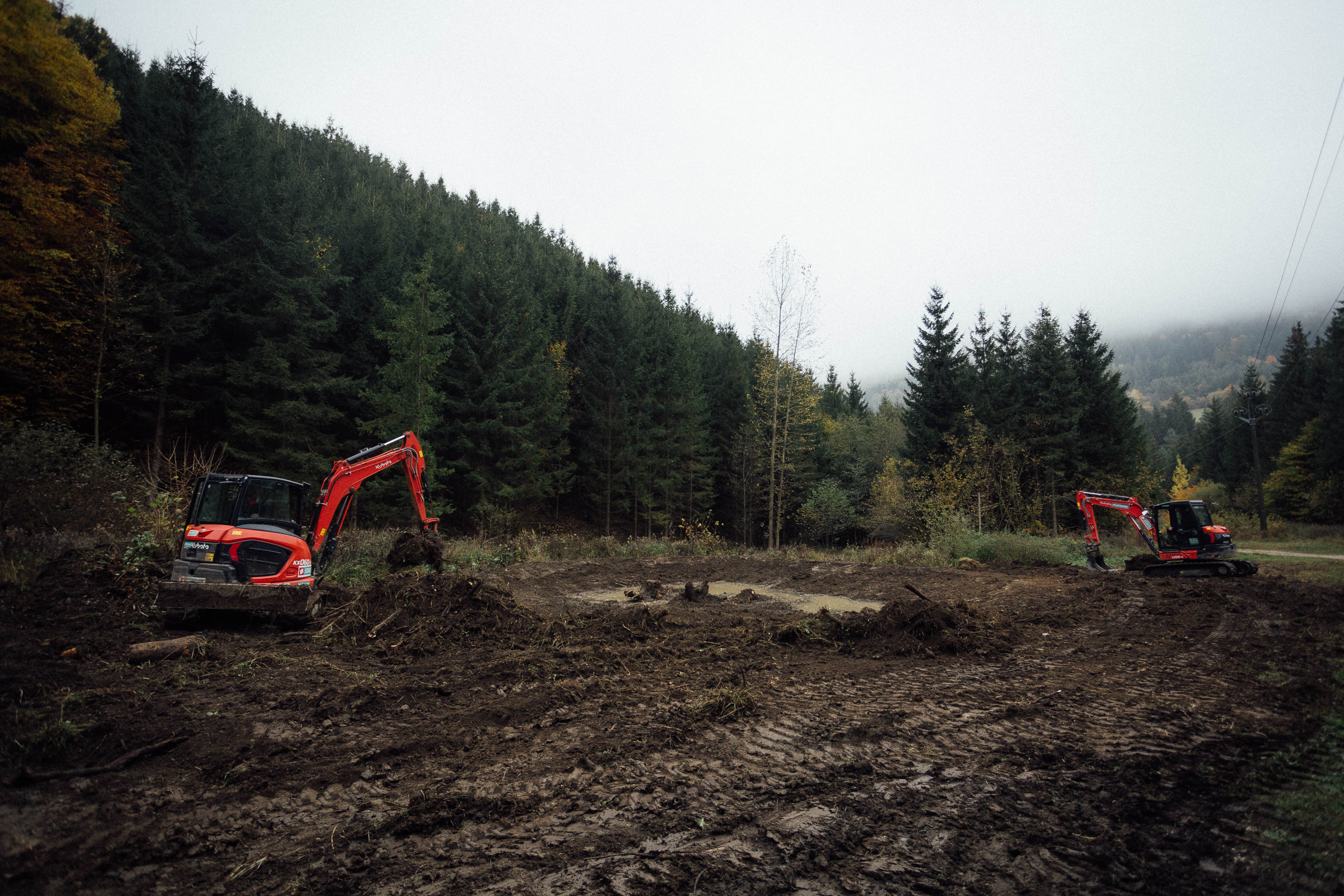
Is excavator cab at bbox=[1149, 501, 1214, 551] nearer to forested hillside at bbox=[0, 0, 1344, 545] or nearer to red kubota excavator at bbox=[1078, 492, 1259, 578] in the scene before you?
red kubota excavator at bbox=[1078, 492, 1259, 578]

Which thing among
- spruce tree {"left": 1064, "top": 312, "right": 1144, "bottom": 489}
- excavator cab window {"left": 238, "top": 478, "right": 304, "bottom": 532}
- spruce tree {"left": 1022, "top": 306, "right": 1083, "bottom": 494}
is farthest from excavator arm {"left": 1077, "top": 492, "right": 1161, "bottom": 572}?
excavator cab window {"left": 238, "top": 478, "right": 304, "bottom": 532}

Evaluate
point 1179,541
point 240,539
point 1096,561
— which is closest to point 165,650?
point 240,539

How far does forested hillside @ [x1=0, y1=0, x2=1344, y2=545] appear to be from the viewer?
16938 millimetres

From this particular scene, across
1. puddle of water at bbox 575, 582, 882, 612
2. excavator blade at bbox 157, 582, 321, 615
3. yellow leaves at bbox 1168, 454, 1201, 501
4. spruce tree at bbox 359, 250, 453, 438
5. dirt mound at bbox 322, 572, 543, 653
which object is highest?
spruce tree at bbox 359, 250, 453, 438

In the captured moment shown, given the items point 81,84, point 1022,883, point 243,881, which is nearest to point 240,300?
point 81,84

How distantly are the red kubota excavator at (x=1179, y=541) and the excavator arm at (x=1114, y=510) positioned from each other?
0.05ft

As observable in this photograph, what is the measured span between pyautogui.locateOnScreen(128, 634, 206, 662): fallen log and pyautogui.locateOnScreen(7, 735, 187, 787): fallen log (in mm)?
2591

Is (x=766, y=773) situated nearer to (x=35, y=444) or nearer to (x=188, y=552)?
(x=188, y=552)

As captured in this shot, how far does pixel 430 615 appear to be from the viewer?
331 inches

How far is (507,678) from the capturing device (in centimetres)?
618

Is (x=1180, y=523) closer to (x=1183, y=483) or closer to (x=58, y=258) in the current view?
(x=58, y=258)

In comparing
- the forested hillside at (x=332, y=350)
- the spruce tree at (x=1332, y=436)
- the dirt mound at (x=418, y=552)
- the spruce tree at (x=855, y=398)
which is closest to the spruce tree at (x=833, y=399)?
the spruce tree at (x=855, y=398)

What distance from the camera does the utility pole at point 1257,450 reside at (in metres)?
34.1

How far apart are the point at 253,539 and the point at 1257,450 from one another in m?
53.5
